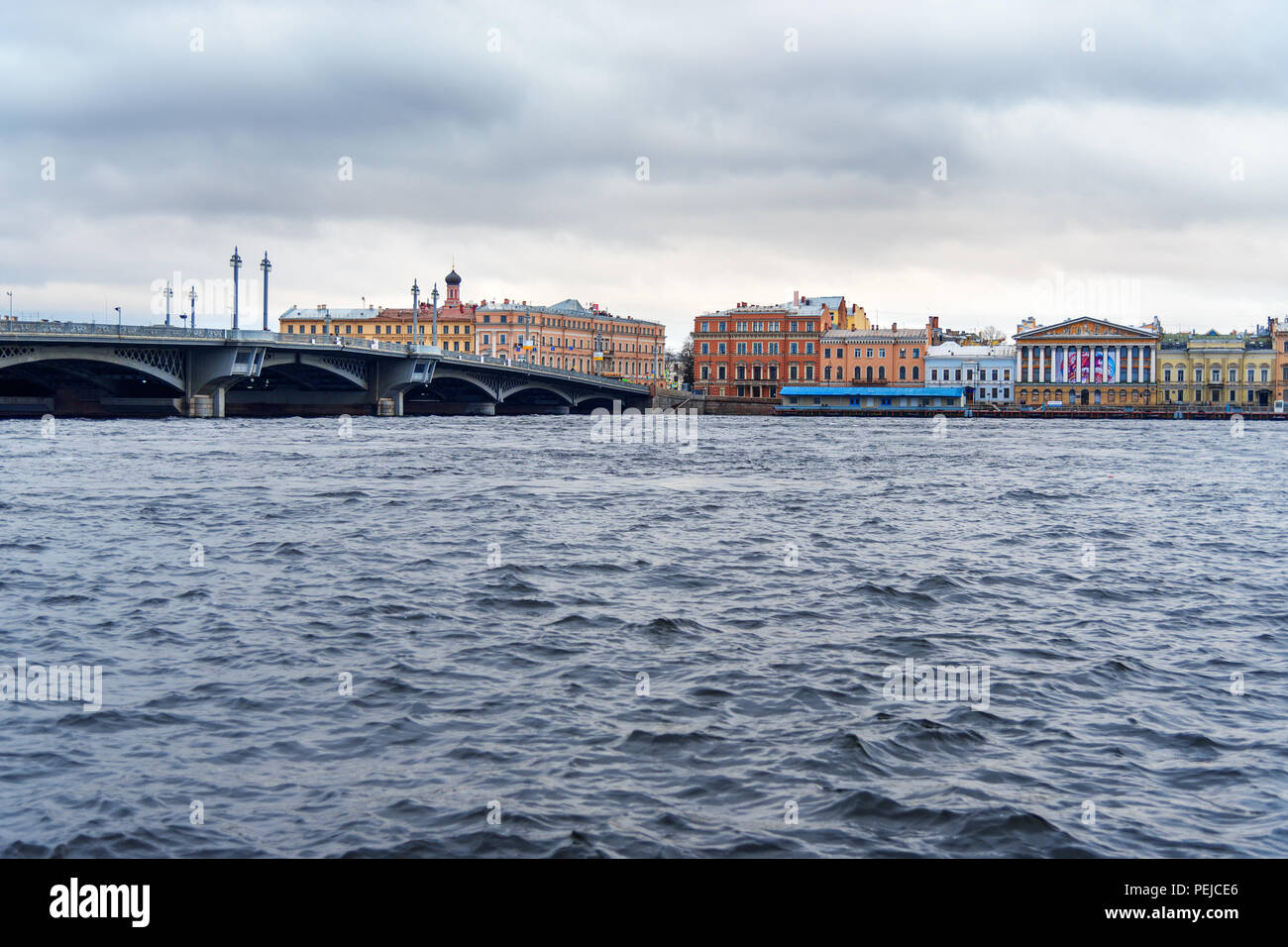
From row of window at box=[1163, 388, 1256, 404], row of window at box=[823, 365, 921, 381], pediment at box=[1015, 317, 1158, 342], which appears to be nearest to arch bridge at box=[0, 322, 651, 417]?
row of window at box=[823, 365, 921, 381]

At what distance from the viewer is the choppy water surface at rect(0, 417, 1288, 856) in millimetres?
7488

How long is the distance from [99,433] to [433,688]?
49473 millimetres

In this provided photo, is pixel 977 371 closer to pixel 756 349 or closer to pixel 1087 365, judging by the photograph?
pixel 1087 365

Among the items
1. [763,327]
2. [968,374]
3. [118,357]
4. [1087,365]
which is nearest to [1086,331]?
[1087,365]

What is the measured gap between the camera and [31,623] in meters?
12.9

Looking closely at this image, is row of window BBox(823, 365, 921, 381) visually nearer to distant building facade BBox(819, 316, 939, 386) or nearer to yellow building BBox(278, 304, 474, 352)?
distant building facade BBox(819, 316, 939, 386)

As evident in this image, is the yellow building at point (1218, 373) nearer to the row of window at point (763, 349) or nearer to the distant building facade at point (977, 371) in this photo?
the distant building facade at point (977, 371)

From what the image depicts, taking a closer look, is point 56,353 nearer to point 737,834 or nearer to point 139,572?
point 139,572

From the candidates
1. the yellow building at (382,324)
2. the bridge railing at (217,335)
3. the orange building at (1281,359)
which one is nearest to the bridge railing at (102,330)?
the bridge railing at (217,335)

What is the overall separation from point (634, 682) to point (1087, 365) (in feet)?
382

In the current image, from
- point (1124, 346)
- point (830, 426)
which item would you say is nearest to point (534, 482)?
point (830, 426)

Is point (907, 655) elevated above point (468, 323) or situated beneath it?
situated beneath

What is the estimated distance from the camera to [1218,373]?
117 m
